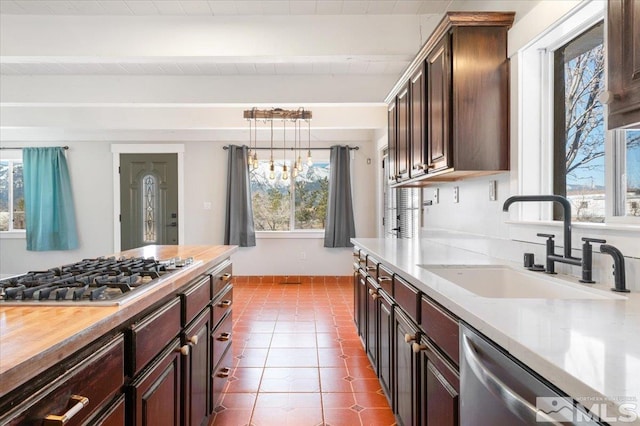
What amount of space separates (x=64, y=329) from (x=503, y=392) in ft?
3.28

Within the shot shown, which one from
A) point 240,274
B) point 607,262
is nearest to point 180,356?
point 607,262

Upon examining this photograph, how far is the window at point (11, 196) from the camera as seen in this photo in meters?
6.02

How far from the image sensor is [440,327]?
1.29 m

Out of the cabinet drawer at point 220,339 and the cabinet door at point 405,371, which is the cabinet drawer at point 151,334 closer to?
the cabinet drawer at point 220,339

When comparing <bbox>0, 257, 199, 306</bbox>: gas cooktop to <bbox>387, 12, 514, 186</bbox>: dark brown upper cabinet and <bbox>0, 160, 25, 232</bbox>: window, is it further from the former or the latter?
<bbox>0, 160, 25, 232</bbox>: window

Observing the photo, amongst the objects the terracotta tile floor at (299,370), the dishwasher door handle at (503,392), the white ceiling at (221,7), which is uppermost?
the white ceiling at (221,7)

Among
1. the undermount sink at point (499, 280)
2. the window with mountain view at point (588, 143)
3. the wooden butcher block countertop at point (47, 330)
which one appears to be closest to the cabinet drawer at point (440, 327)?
the undermount sink at point (499, 280)

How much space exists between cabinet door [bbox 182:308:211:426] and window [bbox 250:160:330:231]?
4.25m

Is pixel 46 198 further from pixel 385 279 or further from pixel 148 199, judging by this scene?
pixel 385 279

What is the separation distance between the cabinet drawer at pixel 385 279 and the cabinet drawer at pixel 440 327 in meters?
0.52

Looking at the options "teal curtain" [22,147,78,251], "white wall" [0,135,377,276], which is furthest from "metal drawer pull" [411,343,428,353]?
"teal curtain" [22,147,78,251]

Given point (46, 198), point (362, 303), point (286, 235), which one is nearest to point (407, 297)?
point (362, 303)

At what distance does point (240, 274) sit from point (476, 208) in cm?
438

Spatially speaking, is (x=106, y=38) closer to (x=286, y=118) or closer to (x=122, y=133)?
(x=286, y=118)
